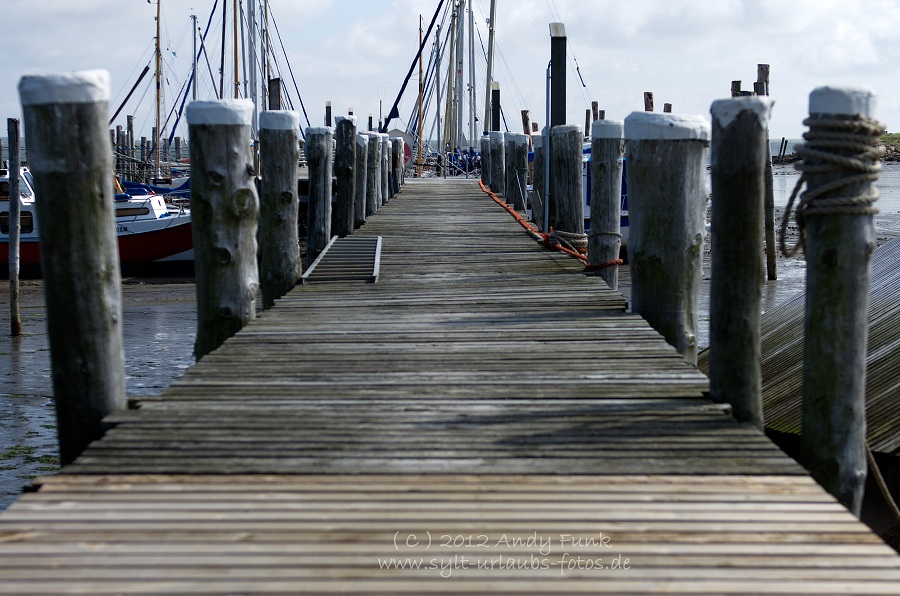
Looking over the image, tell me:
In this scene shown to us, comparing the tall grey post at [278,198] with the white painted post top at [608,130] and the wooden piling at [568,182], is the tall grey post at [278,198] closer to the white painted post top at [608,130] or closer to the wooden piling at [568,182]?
the white painted post top at [608,130]

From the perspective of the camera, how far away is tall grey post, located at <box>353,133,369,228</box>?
39.9 ft

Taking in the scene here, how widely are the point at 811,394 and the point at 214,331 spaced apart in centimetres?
330

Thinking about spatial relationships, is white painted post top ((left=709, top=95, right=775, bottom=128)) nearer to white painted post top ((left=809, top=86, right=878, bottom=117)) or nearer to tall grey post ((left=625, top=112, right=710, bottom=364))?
white painted post top ((left=809, top=86, right=878, bottom=117))

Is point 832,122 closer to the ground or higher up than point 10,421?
higher up

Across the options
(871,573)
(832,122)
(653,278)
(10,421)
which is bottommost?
(10,421)

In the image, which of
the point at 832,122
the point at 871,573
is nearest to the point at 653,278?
the point at 832,122

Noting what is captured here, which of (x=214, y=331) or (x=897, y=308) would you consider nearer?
(x=214, y=331)

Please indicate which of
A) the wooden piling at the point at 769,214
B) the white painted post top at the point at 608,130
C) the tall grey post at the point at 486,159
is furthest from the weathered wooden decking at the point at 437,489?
the tall grey post at the point at 486,159

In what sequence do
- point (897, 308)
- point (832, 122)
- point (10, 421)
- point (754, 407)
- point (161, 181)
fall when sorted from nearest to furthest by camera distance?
point (832, 122), point (754, 407), point (897, 308), point (10, 421), point (161, 181)

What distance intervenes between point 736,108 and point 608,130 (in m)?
4.43

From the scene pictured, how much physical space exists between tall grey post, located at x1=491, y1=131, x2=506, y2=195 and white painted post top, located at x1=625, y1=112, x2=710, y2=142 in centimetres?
1395

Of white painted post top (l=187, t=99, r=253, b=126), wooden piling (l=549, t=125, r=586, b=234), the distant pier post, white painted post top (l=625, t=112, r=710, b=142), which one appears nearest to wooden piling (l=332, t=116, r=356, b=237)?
wooden piling (l=549, t=125, r=586, b=234)

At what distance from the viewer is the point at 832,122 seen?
372cm

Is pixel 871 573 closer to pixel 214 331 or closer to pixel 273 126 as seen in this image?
pixel 214 331
